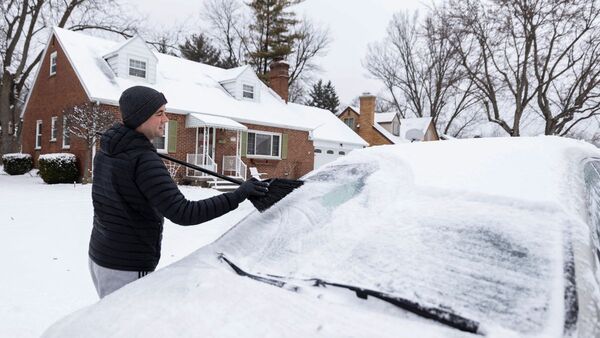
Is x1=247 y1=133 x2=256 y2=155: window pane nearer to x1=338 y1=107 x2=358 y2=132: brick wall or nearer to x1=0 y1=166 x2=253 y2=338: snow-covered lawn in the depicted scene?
x1=0 y1=166 x2=253 y2=338: snow-covered lawn

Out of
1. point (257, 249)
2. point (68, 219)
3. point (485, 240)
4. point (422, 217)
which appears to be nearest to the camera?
point (485, 240)

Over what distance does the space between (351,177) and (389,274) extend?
88 centimetres

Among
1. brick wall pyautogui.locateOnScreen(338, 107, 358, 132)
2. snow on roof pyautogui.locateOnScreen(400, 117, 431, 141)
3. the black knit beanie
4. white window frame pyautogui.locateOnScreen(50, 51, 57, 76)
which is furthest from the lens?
snow on roof pyautogui.locateOnScreen(400, 117, 431, 141)

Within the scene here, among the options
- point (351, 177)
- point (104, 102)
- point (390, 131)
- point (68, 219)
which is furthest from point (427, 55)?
point (351, 177)

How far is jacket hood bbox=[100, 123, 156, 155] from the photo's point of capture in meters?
1.92

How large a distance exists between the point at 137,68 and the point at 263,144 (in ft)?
20.2

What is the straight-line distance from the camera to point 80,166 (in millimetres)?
14922

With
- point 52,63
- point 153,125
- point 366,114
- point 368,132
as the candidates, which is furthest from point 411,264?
point 366,114

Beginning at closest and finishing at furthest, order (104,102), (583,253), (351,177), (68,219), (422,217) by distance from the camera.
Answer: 1. (583,253)
2. (422,217)
3. (351,177)
4. (68,219)
5. (104,102)

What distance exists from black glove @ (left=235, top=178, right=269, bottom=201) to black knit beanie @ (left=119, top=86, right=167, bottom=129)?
1.80 ft

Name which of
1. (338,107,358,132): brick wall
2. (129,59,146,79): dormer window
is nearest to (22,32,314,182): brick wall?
(129,59,146,79): dormer window

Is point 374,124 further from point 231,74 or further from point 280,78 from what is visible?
point 231,74

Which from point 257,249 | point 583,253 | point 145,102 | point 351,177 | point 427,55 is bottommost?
point 257,249

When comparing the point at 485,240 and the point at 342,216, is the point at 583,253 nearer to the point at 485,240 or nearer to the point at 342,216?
the point at 485,240
